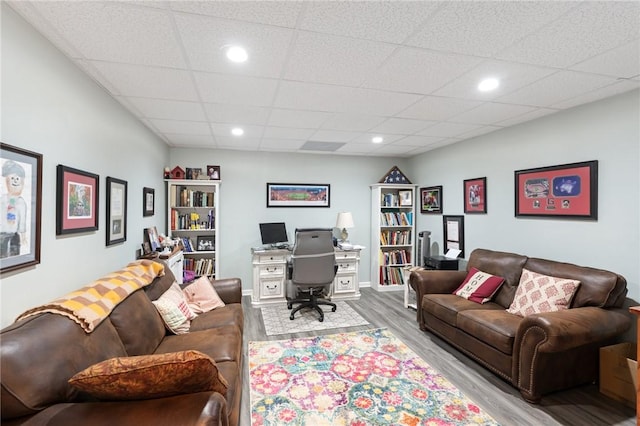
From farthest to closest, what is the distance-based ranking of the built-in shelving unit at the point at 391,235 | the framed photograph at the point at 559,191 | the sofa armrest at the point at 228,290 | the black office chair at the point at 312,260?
the built-in shelving unit at the point at 391,235, the black office chair at the point at 312,260, the sofa armrest at the point at 228,290, the framed photograph at the point at 559,191

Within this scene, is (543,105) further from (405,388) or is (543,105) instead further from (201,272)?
(201,272)

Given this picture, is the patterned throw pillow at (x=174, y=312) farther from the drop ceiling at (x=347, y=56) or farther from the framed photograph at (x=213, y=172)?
the framed photograph at (x=213, y=172)

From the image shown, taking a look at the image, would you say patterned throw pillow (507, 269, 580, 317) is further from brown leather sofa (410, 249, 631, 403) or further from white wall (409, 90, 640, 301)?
white wall (409, 90, 640, 301)

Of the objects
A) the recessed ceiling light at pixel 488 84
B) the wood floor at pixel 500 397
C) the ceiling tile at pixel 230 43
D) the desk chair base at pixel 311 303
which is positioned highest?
the recessed ceiling light at pixel 488 84

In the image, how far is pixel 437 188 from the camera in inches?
190

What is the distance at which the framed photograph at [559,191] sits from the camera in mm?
2711

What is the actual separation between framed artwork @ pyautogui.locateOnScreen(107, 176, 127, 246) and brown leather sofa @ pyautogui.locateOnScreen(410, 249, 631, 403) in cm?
314

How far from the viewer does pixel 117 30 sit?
162 cm

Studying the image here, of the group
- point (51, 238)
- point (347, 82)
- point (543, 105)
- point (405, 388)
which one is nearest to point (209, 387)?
point (51, 238)

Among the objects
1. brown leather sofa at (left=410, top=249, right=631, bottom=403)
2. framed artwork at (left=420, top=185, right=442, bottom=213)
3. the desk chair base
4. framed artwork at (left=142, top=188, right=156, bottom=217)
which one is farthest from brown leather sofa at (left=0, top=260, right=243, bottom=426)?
framed artwork at (left=420, top=185, right=442, bottom=213)

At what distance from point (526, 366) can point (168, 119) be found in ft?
12.7

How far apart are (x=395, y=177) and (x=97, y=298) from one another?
181 inches

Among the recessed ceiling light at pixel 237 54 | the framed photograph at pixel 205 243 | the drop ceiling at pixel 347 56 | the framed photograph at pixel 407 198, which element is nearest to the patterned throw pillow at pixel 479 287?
the drop ceiling at pixel 347 56

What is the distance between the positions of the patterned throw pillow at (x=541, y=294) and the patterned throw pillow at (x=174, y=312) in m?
2.89
